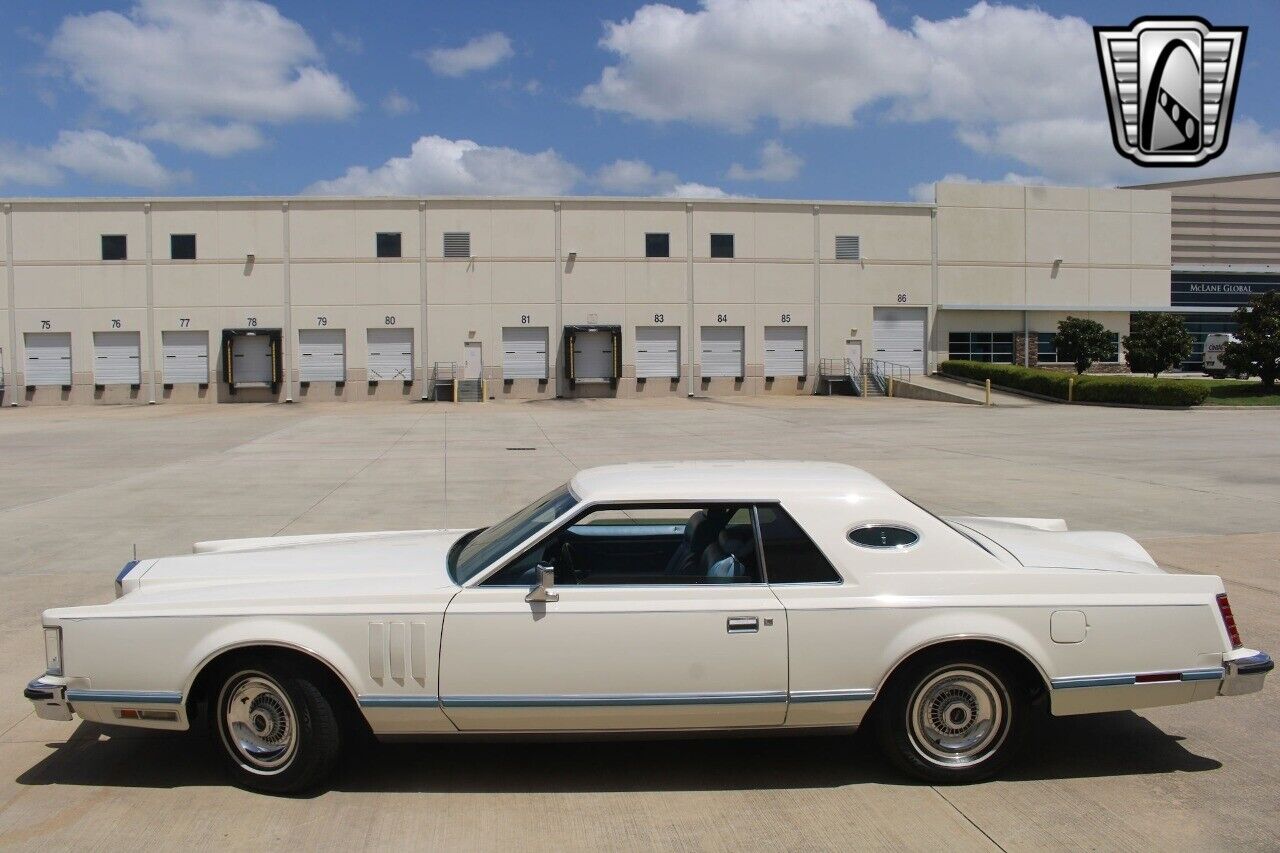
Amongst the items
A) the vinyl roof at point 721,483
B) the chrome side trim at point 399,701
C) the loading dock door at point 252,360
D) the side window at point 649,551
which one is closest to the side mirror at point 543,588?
the side window at point 649,551

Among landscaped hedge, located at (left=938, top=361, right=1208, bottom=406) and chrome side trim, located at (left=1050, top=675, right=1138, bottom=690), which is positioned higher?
landscaped hedge, located at (left=938, top=361, right=1208, bottom=406)

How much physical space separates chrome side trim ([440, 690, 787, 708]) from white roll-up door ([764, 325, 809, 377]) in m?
43.6

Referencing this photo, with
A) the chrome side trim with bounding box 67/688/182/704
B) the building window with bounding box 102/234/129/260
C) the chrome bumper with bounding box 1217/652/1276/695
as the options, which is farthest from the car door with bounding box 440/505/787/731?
the building window with bounding box 102/234/129/260

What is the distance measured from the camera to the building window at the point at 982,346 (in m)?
49.5

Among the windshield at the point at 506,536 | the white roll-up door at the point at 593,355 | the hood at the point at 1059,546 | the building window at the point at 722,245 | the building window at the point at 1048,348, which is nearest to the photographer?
the windshield at the point at 506,536

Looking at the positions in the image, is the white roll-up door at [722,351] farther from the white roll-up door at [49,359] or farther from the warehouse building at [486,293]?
the white roll-up door at [49,359]

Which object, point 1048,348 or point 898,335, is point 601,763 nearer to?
point 898,335

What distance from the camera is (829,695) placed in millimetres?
4555

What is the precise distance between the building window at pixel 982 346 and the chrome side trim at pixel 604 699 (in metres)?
47.0

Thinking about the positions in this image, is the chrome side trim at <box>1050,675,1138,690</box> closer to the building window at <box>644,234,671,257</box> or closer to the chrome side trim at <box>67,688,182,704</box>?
the chrome side trim at <box>67,688,182,704</box>

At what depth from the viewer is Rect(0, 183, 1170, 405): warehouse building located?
4478cm

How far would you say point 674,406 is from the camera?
1559 inches

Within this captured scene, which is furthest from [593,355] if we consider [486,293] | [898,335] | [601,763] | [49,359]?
[601,763]

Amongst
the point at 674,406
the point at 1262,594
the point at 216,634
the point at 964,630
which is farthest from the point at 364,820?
the point at 674,406
